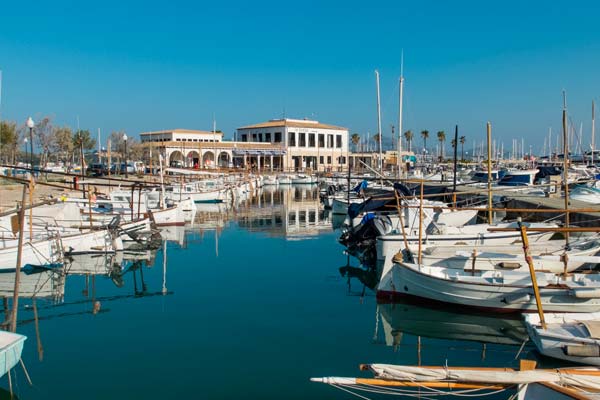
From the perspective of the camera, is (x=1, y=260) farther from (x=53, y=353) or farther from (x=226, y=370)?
(x=226, y=370)

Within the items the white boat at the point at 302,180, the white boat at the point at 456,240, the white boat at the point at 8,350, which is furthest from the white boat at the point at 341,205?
the white boat at the point at 302,180

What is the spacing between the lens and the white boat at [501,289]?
Answer: 13.2 metres

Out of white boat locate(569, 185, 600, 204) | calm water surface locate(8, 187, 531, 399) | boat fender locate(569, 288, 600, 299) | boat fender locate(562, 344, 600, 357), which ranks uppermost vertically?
white boat locate(569, 185, 600, 204)

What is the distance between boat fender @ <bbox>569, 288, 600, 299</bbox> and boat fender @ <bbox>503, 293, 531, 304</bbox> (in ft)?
3.45

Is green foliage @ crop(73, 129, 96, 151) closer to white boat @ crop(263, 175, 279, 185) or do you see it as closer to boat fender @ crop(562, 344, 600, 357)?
white boat @ crop(263, 175, 279, 185)

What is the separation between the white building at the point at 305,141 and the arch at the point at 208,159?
10.8 meters

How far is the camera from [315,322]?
14500mm

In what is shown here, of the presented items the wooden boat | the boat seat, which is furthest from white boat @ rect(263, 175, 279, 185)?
the wooden boat

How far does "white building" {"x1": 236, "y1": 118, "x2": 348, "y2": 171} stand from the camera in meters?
95.9

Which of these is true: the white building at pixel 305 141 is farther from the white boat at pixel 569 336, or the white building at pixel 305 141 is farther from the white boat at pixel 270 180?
the white boat at pixel 569 336

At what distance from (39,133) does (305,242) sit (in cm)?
4824

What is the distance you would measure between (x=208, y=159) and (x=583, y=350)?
3375 inches

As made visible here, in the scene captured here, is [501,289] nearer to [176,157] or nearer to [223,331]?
[223,331]

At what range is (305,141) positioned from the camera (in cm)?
9844
